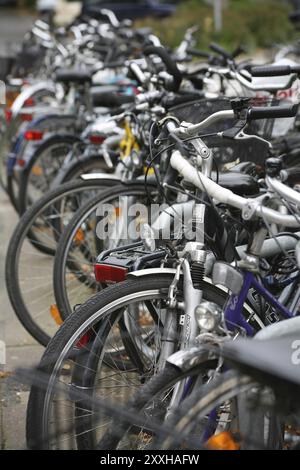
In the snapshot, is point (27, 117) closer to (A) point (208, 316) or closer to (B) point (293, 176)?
(B) point (293, 176)

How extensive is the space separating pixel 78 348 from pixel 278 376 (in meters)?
0.94

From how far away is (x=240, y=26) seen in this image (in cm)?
1614

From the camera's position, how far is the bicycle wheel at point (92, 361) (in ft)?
8.78

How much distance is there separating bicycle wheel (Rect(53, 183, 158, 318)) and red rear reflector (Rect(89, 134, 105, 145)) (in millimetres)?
833

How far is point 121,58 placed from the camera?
23.7 ft

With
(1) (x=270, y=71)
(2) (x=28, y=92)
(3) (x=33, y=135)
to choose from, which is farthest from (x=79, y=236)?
(2) (x=28, y=92)

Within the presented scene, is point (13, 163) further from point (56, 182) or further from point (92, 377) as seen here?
point (92, 377)

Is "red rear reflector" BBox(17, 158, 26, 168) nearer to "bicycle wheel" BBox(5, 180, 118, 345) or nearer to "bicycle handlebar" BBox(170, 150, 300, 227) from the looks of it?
"bicycle wheel" BBox(5, 180, 118, 345)

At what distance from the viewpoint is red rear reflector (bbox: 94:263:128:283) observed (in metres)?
2.95

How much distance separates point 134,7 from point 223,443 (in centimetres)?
2335

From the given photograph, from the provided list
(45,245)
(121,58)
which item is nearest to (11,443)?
(45,245)

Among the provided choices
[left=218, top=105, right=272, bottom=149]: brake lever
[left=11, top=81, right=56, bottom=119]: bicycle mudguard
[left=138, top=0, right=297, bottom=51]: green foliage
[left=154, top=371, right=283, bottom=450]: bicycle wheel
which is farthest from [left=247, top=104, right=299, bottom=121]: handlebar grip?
[left=138, top=0, right=297, bottom=51]: green foliage

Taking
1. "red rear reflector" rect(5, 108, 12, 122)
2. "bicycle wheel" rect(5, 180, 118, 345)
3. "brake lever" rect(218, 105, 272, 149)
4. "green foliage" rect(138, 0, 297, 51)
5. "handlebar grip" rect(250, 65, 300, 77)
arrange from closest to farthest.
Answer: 1. "brake lever" rect(218, 105, 272, 149)
2. "handlebar grip" rect(250, 65, 300, 77)
3. "bicycle wheel" rect(5, 180, 118, 345)
4. "red rear reflector" rect(5, 108, 12, 122)
5. "green foliage" rect(138, 0, 297, 51)

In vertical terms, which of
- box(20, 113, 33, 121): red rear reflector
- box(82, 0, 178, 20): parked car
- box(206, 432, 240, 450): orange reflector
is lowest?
box(206, 432, 240, 450): orange reflector
